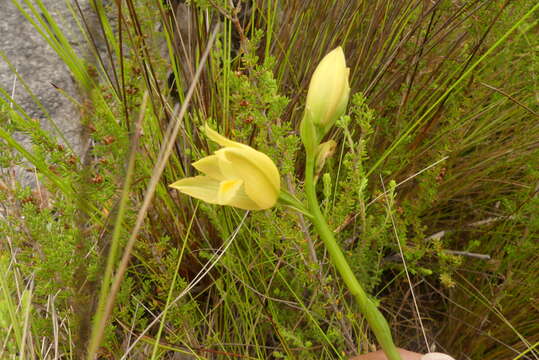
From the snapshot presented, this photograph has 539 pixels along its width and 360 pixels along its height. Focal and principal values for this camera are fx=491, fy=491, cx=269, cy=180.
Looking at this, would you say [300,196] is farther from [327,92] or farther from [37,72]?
[37,72]

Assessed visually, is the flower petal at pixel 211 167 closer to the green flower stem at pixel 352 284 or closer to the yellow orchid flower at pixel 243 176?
the yellow orchid flower at pixel 243 176

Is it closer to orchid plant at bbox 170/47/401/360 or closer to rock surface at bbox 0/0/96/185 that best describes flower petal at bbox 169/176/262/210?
orchid plant at bbox 170/47/401/360

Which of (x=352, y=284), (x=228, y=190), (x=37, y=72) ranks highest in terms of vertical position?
(x=228, y=190)

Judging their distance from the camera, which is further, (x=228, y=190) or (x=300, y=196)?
(x=300, y=196)

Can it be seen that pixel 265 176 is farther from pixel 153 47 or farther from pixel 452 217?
pixel 452 217

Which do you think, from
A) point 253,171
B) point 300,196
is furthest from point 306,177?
point 300,196

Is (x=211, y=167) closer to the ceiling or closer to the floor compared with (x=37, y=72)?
closer to the ceiling

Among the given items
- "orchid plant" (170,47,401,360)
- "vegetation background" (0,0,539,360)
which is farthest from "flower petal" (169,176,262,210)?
"vegetation background" (0,0,539,360)

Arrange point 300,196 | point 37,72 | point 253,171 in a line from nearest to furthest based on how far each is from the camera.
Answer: point 253,171, point 300,196, point 37,72
